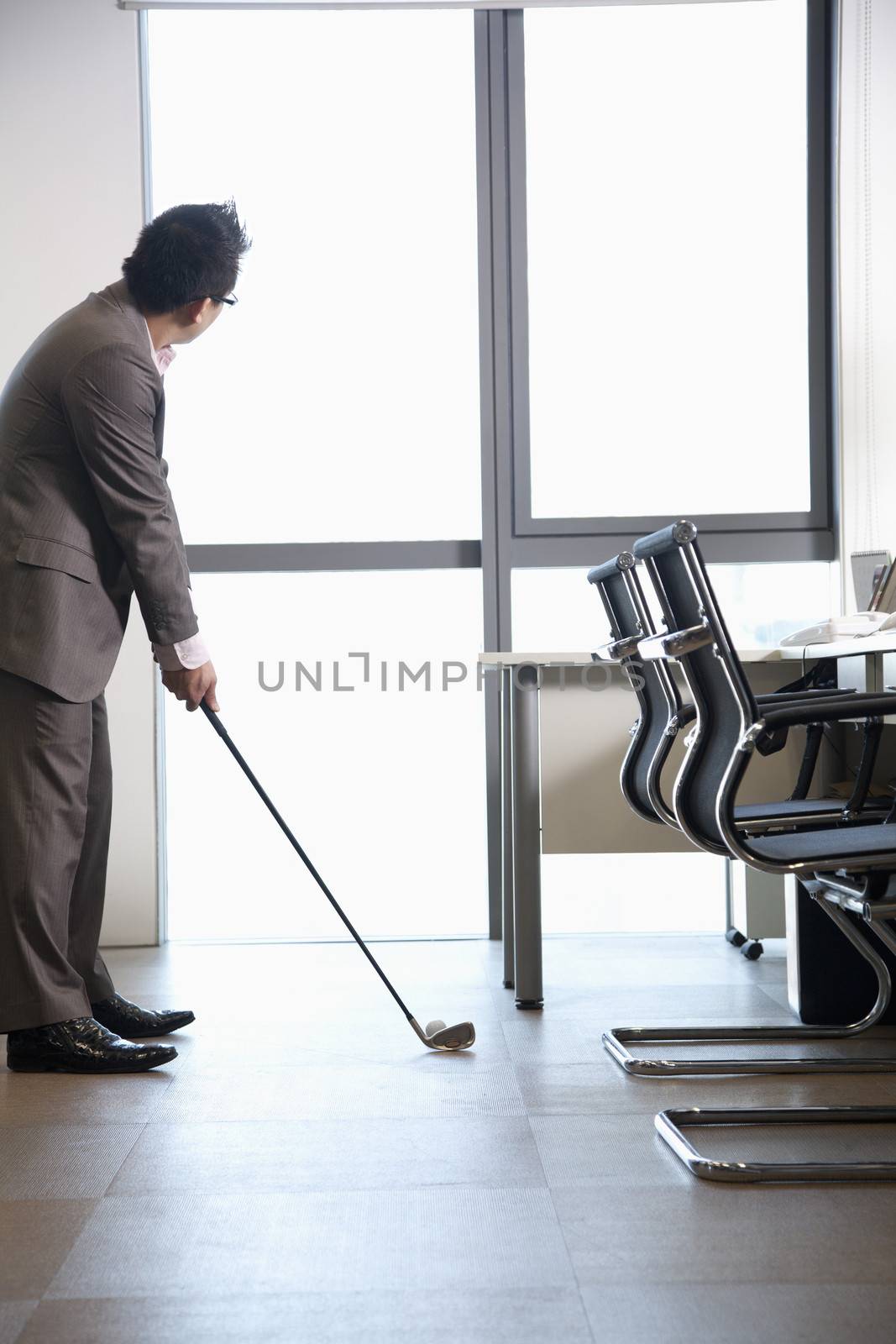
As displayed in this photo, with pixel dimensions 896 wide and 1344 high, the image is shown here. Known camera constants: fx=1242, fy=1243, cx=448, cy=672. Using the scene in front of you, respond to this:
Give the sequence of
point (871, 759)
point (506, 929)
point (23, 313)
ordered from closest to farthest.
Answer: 1. point (871, 759)
2. point (506, 929)
3. point (23, 313)

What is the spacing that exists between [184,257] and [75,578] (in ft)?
2.19

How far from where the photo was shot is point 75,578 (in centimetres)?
236

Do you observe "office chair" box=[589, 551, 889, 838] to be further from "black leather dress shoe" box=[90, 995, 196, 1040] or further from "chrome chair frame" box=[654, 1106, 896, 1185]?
"black leather dress shoe" box=[90, 995, 196, 1040]

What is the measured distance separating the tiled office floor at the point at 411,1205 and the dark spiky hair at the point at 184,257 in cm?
150

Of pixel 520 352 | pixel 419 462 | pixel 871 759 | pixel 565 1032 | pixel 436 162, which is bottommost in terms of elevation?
pixel 565 1032

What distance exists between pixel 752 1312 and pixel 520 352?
121 inches

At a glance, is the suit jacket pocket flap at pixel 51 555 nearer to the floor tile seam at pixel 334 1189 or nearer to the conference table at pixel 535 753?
the conference table at pixel 535 753

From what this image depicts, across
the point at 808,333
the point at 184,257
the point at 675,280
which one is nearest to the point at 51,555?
the point at 184,257

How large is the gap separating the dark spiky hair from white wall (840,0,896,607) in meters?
2.16

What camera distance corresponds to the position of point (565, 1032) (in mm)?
2572

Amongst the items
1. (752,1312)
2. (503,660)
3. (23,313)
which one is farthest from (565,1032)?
(23,313)

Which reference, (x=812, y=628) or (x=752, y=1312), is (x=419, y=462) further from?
(x=752, y=1312)

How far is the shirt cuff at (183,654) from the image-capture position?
2414 mm

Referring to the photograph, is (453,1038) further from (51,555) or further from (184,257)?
(184,257)
